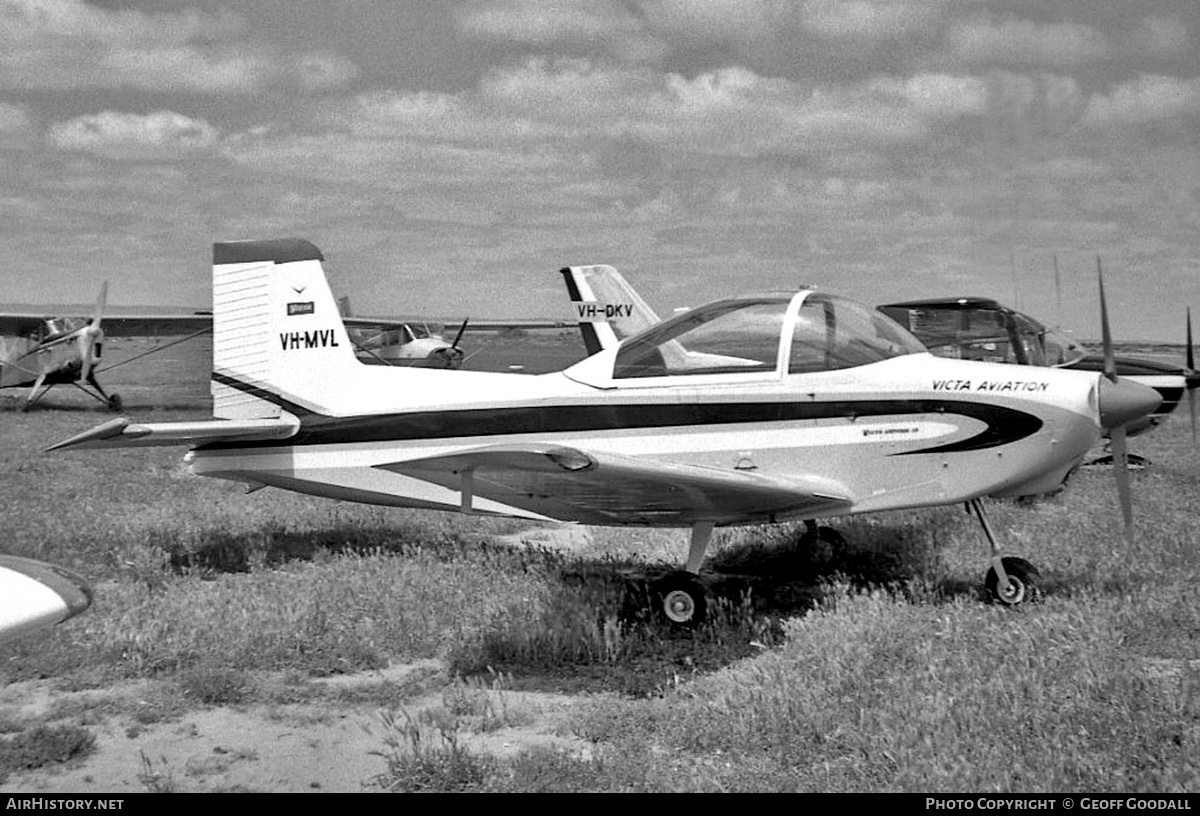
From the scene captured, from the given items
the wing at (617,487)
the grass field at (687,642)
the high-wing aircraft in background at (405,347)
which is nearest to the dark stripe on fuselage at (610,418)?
the wing at (617,487)

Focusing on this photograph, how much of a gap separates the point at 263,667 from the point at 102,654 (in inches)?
34.8

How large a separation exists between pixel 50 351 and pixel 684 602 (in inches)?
792

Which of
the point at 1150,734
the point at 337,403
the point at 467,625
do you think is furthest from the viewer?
the point at 337,403

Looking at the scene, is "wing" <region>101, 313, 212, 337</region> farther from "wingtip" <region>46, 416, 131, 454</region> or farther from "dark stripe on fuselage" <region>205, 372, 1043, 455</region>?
"wingtip" <region>46, 416, 131, 454</region>

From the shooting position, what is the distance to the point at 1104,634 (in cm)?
516

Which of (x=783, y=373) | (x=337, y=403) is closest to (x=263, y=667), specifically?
(x=337, y=403)

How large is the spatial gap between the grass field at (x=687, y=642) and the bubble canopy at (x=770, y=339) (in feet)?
4.67

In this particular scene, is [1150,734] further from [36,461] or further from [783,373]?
[36,461]

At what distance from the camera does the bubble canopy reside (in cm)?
639

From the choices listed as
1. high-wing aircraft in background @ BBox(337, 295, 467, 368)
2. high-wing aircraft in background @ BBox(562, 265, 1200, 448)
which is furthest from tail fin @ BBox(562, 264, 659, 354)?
high-wing aircraft in background @ BBox(337, 295, 467, 368)

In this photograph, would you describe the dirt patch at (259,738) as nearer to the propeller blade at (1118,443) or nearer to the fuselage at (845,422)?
the fuselage at (845,422)

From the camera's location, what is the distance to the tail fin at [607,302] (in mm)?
18609

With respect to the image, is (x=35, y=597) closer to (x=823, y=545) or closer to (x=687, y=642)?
(x=687, y=642)

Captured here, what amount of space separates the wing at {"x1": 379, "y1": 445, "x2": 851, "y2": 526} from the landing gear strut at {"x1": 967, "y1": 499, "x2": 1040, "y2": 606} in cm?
95
